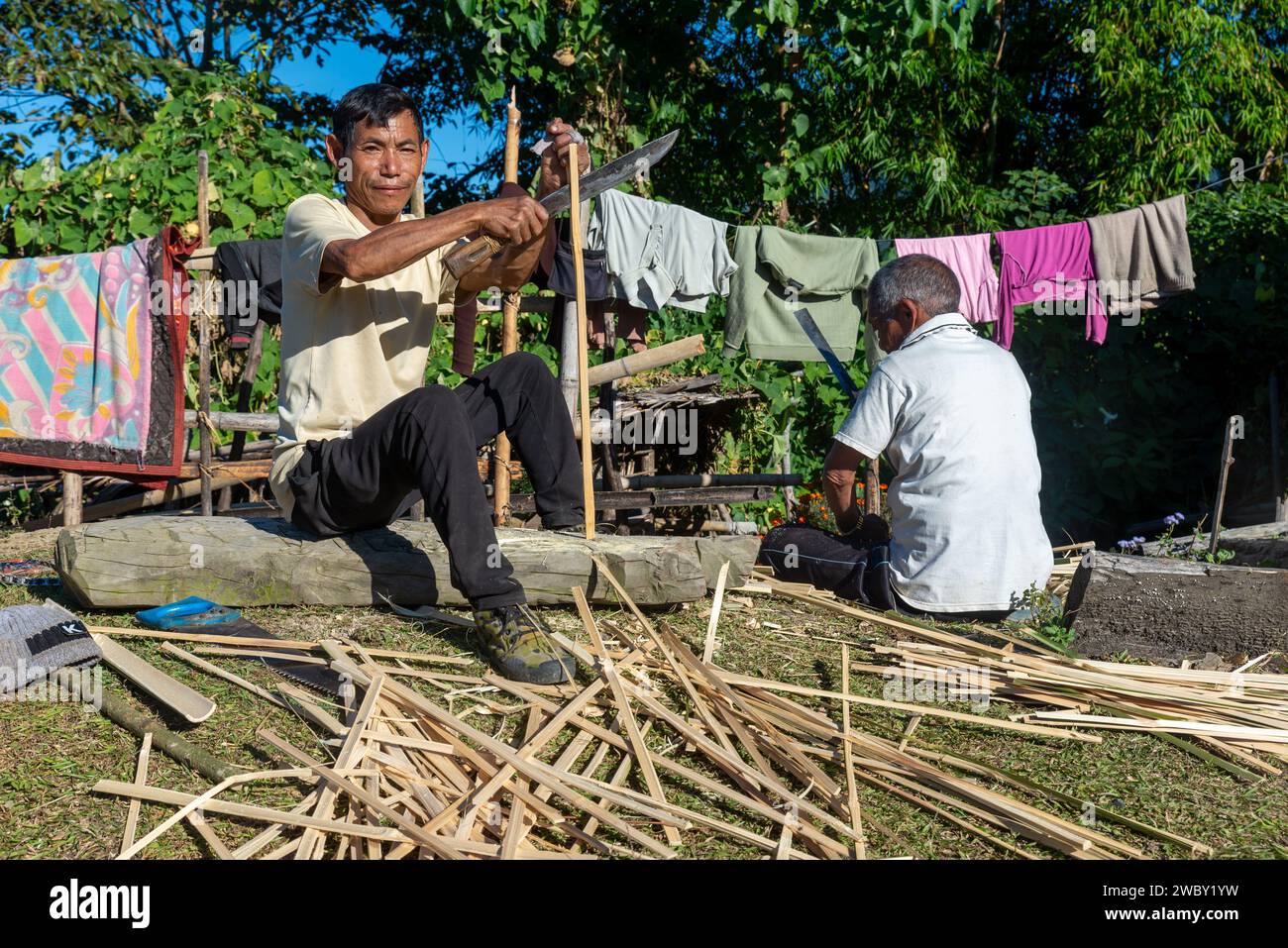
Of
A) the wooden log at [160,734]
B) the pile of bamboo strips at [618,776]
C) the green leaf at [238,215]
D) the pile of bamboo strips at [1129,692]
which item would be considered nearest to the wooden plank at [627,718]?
the pile of bamboo strips at [618,776]

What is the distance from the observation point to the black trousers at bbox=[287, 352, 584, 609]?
331 cm

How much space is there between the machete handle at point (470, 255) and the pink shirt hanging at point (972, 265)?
429cm

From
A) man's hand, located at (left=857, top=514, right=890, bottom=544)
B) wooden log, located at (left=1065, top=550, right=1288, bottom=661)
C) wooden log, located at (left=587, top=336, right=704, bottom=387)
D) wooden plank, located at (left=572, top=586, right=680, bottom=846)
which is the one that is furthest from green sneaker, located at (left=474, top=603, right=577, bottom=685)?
wooden log, located at (left=587, top=336, right=704, bottom=387)

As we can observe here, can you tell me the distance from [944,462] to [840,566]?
2.28 feet

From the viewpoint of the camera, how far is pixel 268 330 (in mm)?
7520

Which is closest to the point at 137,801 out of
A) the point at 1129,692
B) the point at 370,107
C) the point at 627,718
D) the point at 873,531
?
the point at 627,718

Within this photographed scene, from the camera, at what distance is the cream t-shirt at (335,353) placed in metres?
3.66

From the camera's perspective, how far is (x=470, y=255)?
367 centimetres

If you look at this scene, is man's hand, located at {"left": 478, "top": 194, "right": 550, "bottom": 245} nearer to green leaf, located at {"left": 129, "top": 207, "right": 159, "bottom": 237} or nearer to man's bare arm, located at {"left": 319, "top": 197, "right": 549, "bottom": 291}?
man's bare arm, located at {"left": 319, "top": 197, "right": 549, "bottom": 291}

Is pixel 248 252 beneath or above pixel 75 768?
above
